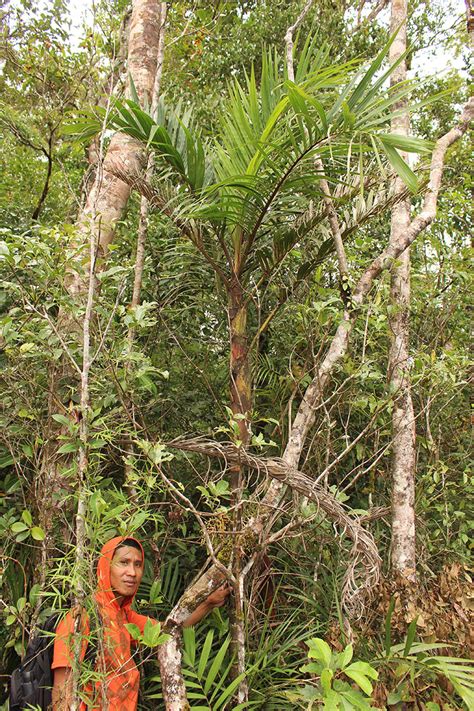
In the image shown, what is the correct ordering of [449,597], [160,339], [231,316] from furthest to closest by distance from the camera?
[160,339] → [231,316] → [449,597]

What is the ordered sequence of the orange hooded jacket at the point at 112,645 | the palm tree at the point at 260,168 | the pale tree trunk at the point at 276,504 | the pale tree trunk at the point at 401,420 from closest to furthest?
the orange hooded jacket at the point at 112,645 → the pale tree trunk at the point at 276,504 → the palm tree at the point at 260,168 → the pale tree trunk at the point at 401,420

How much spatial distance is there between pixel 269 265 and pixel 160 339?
1.01m

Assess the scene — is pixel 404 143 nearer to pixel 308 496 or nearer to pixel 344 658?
pixel 308 496

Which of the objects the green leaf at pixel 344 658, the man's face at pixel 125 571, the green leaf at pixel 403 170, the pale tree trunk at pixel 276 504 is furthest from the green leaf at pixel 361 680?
the green leaf at pixel 403 170

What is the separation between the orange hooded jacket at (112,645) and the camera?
81.0 inches

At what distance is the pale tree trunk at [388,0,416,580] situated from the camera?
3064 mm

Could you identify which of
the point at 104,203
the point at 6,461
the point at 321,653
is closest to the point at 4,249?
the point at 6,461

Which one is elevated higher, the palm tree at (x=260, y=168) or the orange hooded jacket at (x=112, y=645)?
the palm tree at (x=260, y=168)

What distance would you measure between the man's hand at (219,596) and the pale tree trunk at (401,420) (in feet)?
3.07

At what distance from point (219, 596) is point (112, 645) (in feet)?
2.20

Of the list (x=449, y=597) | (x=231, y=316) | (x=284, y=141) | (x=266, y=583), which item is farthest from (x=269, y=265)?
(x=449, y=597)

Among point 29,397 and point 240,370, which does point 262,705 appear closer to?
point 240,370

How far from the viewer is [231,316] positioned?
304 centimetres

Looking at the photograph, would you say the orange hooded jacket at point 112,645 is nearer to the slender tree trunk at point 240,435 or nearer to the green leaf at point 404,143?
the slender tree trunk at point 240,435
